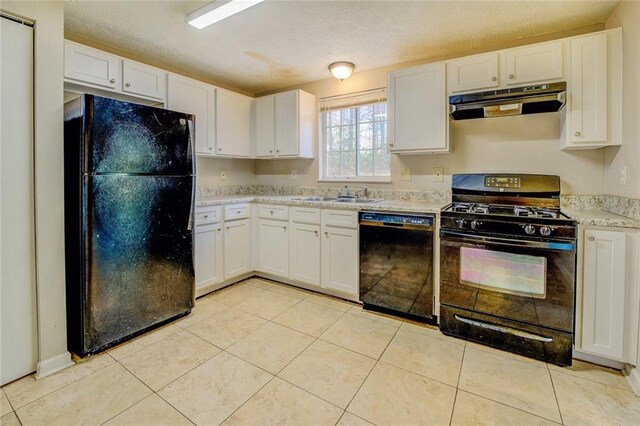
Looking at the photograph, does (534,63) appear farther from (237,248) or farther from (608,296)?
(237,248)

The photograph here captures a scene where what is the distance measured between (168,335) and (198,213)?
105cm

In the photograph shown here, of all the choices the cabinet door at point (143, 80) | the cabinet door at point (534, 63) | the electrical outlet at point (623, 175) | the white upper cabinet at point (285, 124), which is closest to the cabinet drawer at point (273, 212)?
the white upper cabinet at point (285, 124)

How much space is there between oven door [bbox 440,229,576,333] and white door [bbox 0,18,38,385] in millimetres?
2649

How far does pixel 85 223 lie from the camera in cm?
190

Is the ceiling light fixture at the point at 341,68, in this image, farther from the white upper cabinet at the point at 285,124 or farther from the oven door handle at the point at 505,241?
the oven door handle at the point at 505,241

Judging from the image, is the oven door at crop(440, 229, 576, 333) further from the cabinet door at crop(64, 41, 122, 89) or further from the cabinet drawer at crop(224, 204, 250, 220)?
the cabinet door at crop(64, 41, 122, 89)

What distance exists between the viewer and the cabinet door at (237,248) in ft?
10.2

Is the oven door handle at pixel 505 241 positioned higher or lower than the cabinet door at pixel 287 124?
lower

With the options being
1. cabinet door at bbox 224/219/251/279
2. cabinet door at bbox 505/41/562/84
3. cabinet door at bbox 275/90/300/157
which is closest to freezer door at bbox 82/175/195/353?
cabinet door at bbox 224/219/251/279

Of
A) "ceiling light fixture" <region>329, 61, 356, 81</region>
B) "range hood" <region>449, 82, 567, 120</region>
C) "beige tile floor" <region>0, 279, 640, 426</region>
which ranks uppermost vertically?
"ceiling light fixture" <region>329, 61, 356, 81</region>

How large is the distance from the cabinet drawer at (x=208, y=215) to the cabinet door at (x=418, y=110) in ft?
5.78

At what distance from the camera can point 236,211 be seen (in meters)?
3.18

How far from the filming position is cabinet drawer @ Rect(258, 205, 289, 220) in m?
3.15

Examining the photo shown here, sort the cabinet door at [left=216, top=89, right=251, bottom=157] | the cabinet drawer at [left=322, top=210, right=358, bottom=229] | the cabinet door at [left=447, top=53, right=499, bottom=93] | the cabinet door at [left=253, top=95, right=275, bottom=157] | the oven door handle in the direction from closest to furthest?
the oven door handle, the cabinet door at [left=447, top=53, right=499, bottom=93], the cabinet drawer at [left=322, top=210, right=358, bottom=229], the cabinet door at [left=216, top=89, right=251, bottom=157], the cabinet door at [left=253, top=95, right=275, bottom=157]
